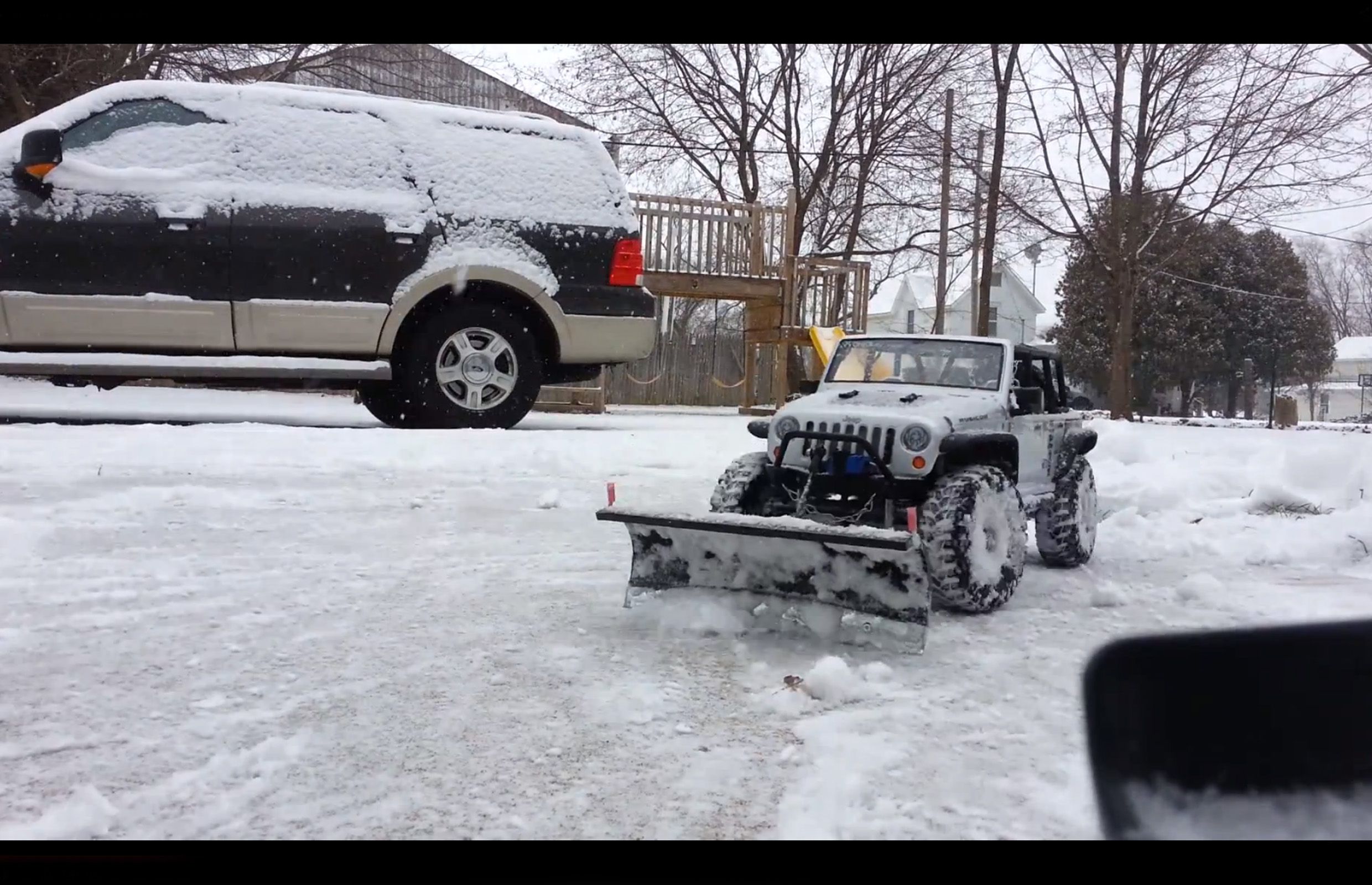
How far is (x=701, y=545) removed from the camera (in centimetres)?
346

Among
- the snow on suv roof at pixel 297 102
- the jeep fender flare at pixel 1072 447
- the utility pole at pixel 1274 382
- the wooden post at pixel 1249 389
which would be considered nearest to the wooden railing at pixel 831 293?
the snow on suv roof at pixel 297 102

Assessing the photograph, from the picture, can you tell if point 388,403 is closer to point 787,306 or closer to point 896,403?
point 896,403

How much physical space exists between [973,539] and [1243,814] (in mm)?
2422

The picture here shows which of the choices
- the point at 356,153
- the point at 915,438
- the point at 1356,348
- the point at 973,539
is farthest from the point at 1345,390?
the point at 356,153

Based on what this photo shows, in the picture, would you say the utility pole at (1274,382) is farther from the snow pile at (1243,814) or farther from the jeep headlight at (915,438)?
the snow pile at (1243,814)

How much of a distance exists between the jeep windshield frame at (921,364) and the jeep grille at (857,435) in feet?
2.47

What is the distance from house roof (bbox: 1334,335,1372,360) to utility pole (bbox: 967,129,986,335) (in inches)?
265

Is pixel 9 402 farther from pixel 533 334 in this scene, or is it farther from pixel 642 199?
pixel 642 199

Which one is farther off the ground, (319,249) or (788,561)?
(319,249)

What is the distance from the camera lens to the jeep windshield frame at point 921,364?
15.4 ft

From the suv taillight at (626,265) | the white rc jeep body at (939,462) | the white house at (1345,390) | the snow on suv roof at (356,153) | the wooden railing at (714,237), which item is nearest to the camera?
the white rc jeep body at (939,462)

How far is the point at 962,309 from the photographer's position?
16.3 meters

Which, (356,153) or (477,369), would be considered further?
(477,369)
